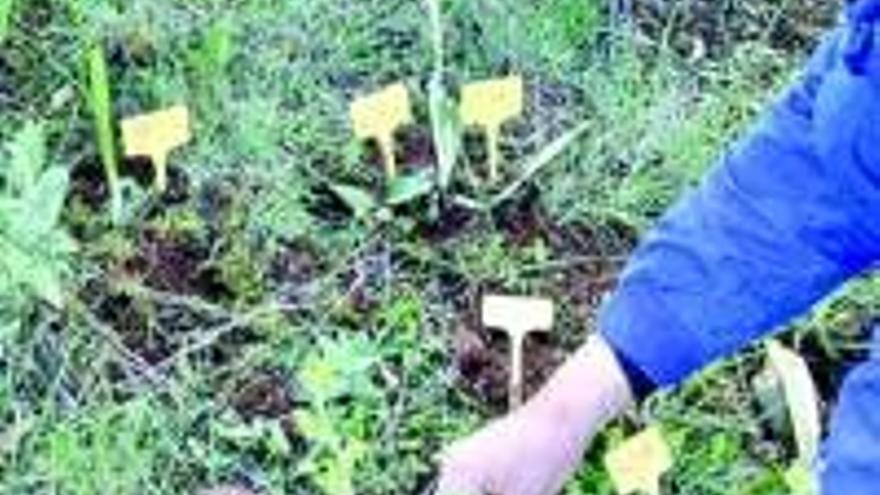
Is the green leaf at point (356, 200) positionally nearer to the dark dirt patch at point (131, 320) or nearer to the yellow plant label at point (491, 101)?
the yellow plant label at point (491, 101)

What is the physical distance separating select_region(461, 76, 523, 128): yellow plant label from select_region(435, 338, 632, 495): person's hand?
0.43 meters

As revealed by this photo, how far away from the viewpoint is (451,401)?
7.76 feet

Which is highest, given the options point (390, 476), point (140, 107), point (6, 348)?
point (140, 107)

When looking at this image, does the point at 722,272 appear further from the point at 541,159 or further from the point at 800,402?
the point at 541,159

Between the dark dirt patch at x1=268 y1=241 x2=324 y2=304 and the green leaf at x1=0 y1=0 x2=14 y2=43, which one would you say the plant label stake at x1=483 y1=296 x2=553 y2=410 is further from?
the green leaf at x1=0 y1=0 x2=14 y2=43

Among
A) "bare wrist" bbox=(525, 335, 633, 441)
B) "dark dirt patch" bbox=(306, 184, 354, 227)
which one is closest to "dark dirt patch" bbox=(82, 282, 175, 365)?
"dark dirt patch" bbox=(306, 184, 354, 227)

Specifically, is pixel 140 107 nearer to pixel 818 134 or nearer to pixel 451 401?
pixel 451 401

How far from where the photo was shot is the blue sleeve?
1.97 meters

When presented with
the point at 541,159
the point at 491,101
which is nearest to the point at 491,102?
the point at 491,101

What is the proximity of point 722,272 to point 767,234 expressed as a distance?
0.06 meters

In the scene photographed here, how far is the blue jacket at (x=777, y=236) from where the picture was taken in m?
1.95

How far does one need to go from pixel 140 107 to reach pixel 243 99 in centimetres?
12

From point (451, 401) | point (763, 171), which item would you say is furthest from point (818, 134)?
point (451, 401)

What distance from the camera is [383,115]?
247 centimetres
